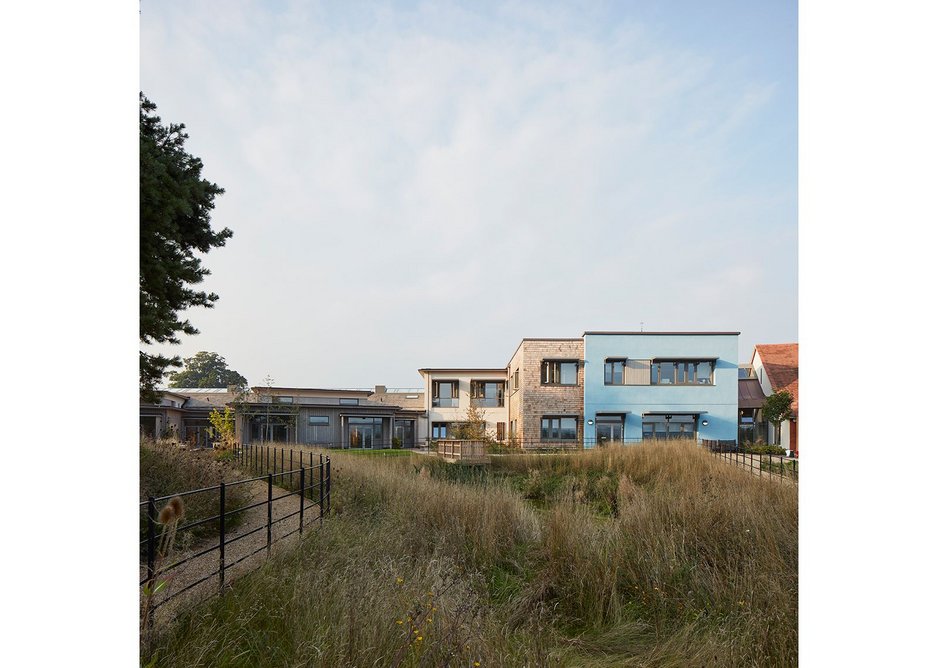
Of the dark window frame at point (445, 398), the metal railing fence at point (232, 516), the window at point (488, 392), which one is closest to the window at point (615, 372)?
the window at point (488, 392)

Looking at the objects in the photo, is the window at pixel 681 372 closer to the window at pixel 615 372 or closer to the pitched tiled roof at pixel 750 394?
the window at pixel 615 372

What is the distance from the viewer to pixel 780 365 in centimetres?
2267

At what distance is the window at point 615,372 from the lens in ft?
Result: 73.0

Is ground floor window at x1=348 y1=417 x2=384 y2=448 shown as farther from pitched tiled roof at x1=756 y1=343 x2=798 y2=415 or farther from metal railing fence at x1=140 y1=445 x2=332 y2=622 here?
pitched tiled roof at x1=756 y1=343 x2=798 y2=415

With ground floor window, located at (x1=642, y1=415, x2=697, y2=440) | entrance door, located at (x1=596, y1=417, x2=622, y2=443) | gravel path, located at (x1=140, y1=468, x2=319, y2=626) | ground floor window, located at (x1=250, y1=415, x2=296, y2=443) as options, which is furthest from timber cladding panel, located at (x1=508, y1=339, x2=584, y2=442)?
gravel path, located at (x1=140, y1=468, x2=319, y2=626)

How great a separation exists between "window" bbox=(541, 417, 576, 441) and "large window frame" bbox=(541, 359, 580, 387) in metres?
1.33

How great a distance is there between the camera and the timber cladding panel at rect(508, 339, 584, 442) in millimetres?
22391

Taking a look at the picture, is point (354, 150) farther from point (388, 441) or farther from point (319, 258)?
point (388, 441)

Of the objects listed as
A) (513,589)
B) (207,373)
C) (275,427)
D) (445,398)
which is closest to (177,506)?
(513,589)

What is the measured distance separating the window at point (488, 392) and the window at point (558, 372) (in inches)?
197

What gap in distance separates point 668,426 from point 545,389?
4599 millimetres

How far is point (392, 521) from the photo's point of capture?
18.4 ft

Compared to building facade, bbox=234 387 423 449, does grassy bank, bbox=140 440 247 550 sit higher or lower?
higher
